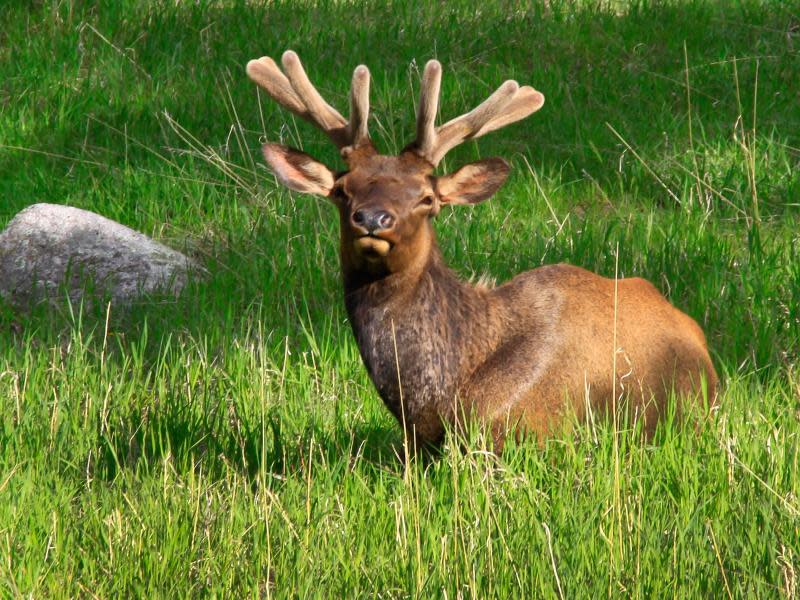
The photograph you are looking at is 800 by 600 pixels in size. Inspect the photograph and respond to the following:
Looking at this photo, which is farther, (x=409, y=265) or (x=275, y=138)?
(x=275, y=138)

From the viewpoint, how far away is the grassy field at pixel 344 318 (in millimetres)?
3949

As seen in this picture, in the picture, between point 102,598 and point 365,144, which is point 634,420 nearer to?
point 365,144

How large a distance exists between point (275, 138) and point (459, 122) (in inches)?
136

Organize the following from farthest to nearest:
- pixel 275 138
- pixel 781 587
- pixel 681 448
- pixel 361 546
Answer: pixel 275 138
pixel 681 448
pixel 361 546
pixel 781 587

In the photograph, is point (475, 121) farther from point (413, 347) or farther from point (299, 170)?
point (413, 347)

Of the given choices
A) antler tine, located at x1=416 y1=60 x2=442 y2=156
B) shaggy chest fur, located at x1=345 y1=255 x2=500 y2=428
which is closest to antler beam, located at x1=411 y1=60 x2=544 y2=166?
antler tine, located at x1=416 y1=60 x2=442 y2=156

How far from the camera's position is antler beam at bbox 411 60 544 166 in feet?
16.5

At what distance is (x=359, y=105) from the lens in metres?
5.09

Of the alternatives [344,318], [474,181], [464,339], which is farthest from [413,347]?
[344,318]

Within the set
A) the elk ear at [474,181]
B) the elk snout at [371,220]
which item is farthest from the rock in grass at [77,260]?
the elk snout at [371,220]

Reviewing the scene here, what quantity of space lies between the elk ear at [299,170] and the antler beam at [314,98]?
0.16 meters

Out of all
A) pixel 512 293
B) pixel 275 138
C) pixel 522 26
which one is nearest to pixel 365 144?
pixel 512 293

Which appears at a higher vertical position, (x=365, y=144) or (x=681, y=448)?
(x=365, y=144)

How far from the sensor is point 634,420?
500 cm
